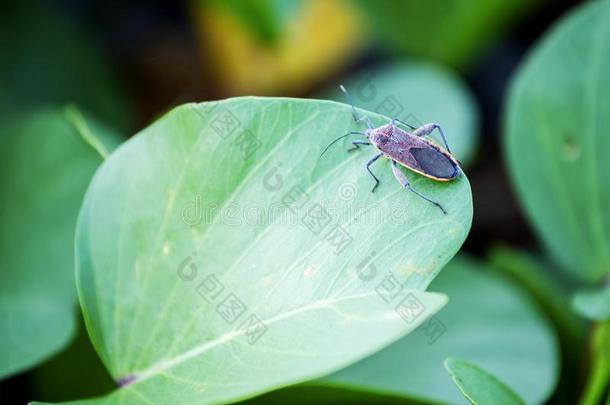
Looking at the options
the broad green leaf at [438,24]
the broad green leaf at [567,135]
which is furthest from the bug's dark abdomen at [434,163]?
the broad green leaf at [438,24]

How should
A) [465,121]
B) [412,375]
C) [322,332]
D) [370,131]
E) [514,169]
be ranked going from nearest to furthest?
[322,332] < [370,131] < [412,375] < [514,169] < [465,121]

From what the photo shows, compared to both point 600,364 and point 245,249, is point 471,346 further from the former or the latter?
point 245,249

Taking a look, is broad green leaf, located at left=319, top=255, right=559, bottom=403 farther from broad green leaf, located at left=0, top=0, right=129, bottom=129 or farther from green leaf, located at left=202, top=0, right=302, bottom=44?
broad green leaf, located at left=0, top=0, right=129, bottom=129

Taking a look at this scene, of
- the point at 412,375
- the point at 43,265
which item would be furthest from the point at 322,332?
the point at 43,265

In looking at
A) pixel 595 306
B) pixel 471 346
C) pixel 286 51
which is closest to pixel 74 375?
pixel 471 346

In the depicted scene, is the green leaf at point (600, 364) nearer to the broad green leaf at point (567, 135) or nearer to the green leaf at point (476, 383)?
the broad green leaf at point (567, 135)

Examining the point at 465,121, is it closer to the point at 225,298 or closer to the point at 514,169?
the point at 514,169
